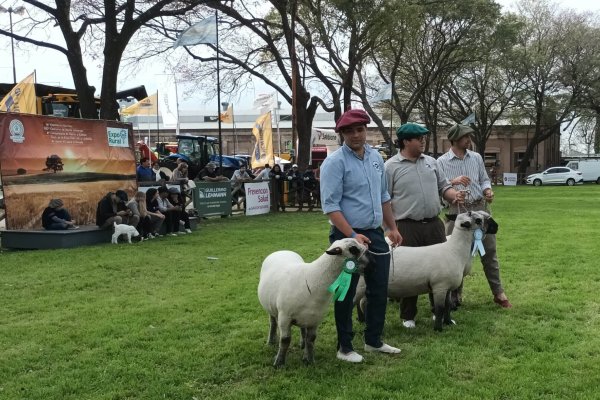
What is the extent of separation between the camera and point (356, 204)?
4727 millimetres

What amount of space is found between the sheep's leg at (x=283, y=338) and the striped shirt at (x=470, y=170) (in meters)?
2.94

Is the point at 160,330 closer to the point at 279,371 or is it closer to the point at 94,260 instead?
the point at 279,371

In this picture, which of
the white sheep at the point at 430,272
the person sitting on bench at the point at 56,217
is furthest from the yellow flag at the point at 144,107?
the white sheep at the point at 430,272

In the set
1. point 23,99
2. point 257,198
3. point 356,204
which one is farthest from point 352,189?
point 23,99

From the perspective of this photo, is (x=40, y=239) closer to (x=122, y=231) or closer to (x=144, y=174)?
(x=122, y=231)

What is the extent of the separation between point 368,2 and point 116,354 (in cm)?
2263

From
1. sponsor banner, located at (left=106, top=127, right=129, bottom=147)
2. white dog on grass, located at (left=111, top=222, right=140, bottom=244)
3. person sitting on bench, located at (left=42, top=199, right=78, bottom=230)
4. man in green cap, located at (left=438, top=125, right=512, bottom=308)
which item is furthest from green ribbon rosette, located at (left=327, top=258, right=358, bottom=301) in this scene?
sponsor banner, located at (left=106, top=127, right=129, bottom=147)

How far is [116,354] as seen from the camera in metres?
5.20

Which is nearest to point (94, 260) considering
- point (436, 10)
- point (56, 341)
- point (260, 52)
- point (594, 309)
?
point (56, 341)

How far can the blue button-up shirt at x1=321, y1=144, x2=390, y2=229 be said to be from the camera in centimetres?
463

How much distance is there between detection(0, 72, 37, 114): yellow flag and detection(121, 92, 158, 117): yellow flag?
38.6 feet

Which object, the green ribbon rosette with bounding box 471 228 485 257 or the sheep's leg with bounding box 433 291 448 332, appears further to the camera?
the green ribbon rosette with bounding box 471 228 485 257

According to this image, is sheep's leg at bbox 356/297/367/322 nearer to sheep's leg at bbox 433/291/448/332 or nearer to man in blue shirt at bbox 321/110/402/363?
sheep's leg at bbox 433/291/448/332

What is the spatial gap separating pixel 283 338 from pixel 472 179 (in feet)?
10.4
